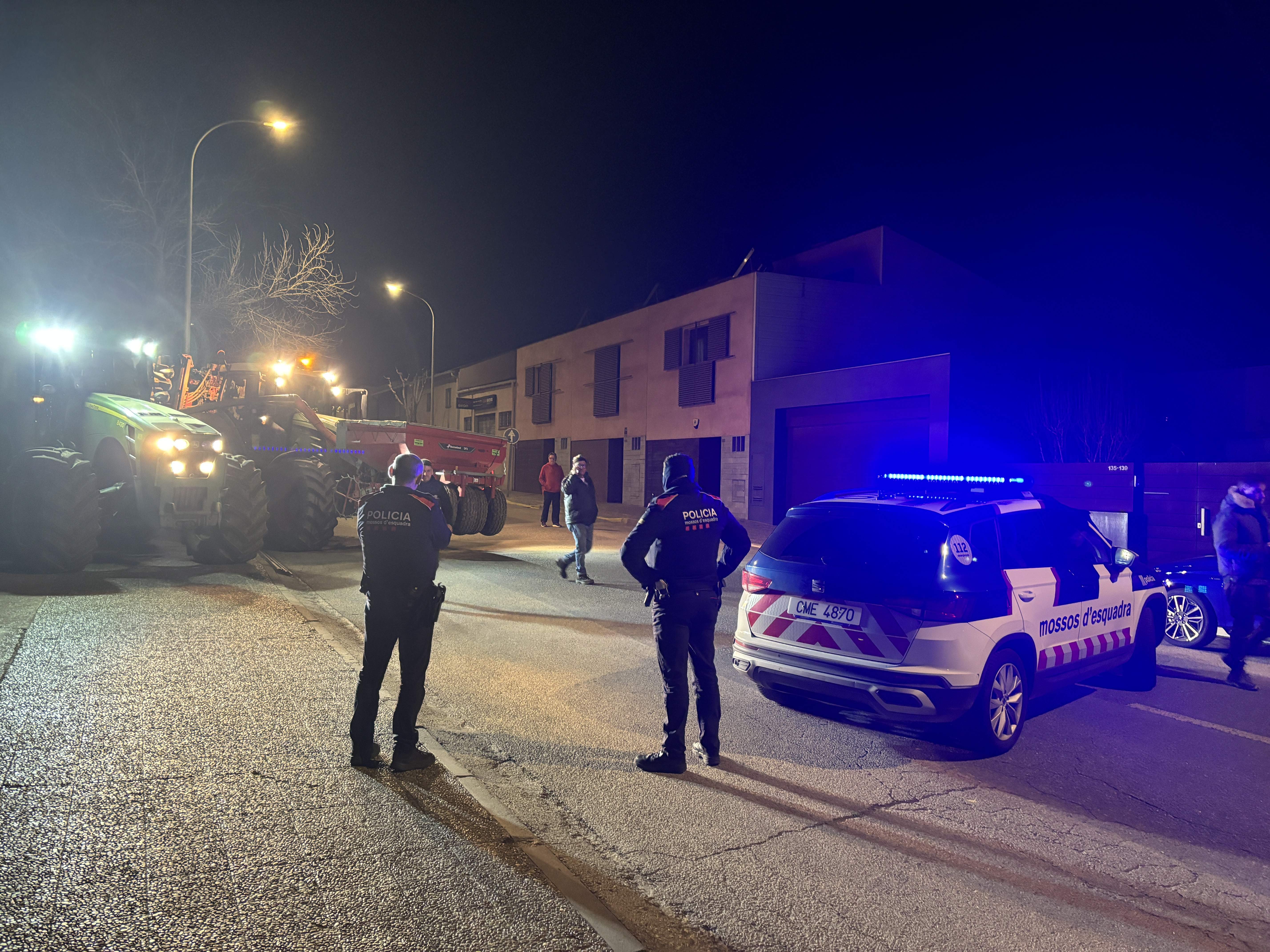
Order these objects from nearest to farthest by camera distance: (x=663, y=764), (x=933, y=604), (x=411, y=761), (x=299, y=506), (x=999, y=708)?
(x=411, y=761)
(x=663, y=764)
(x=933, y=604)
(x=999, y=708)
(x=299, y=506)

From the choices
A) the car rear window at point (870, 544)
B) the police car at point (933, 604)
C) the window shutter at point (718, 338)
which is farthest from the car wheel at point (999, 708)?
the window shutter at point (718, 338)

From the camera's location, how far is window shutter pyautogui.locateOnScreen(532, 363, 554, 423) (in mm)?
42406

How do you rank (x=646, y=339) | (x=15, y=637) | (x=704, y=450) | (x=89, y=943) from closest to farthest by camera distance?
(x=89, y=943) → (x=15, y=637) → (x=704, y=450) → (x=646, y=339)

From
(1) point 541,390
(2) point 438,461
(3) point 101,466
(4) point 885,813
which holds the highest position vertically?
(1) point 541,390

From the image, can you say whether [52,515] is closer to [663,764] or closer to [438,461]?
[438,461]

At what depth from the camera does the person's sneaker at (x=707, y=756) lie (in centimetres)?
495

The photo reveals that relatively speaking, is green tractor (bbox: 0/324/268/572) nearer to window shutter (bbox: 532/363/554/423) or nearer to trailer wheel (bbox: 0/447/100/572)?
trailer wheel (bbox: 0/447/100/572)

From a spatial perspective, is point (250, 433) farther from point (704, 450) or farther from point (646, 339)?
point (646, 339)

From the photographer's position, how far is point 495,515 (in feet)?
61.5

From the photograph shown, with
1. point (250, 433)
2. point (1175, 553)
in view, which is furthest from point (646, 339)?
point (1175, 553)

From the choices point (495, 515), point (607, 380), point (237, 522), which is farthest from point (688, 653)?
point (607, 380)

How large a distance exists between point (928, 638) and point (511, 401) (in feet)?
145

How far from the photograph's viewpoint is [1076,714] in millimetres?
6230

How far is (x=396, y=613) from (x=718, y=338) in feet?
83.7
